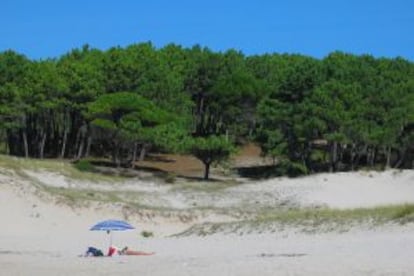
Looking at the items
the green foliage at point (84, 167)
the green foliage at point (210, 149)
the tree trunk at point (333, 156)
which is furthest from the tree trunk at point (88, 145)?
the tree trunk at point (333, 156)

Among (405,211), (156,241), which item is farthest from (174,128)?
(405,211)

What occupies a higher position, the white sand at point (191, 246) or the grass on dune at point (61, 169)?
the grass on dune at point (61, 169)

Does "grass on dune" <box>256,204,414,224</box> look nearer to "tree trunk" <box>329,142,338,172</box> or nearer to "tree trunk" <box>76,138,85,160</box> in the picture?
"tree trunk" <box>329,142,338,172</box>

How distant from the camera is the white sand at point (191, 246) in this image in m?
18.4

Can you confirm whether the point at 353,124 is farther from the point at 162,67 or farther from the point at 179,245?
the point at 179,245

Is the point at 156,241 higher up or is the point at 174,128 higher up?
the point at 174,128

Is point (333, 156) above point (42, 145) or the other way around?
above

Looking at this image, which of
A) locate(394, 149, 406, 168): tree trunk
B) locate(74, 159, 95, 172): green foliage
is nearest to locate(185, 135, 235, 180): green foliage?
locate(74, 159, 95, 172): green foliage

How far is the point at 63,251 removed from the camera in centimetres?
2864

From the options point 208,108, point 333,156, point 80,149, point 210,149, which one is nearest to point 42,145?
point 80,149

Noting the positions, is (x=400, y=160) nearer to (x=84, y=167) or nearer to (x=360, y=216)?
(x=84, y=167)

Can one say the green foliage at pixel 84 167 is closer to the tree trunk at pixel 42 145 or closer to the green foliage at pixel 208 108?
the green foliage at pixel 208 108

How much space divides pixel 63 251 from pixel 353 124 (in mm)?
40774

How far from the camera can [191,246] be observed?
27.0 meters
